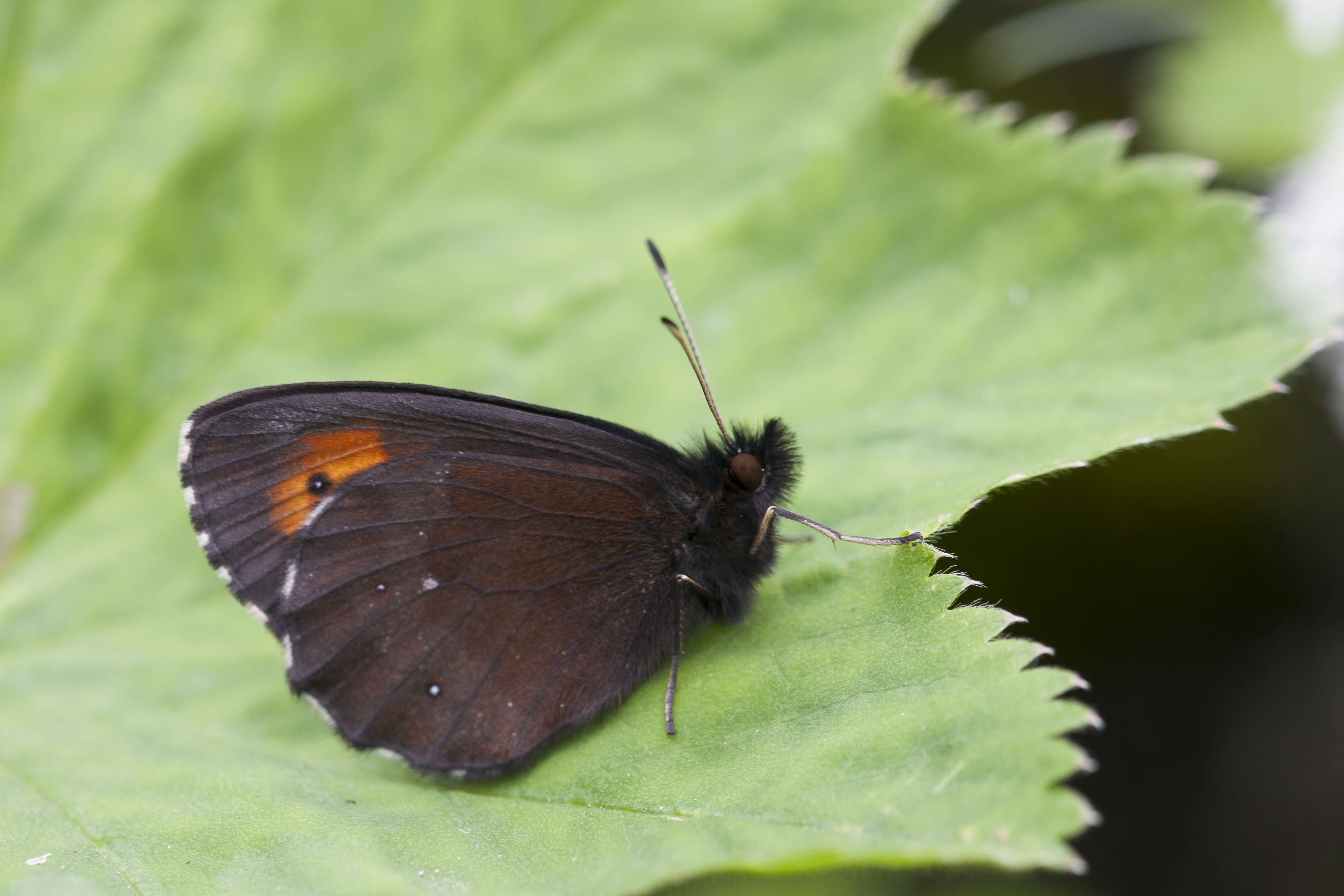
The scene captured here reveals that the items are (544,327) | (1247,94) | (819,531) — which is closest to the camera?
(819,531)

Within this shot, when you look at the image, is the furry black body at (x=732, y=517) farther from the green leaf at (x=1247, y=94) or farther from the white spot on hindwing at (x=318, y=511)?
the green leaf at (x=1247, y=94)

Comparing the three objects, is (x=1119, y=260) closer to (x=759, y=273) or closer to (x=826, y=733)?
(x=759, y=273)

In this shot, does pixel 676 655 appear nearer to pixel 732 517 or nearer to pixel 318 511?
pixel 732 517

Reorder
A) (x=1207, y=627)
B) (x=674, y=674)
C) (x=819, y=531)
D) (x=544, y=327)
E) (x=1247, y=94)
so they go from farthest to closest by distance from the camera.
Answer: (x=1247, y=94)
(x=1207, y=627)
(x=544, y=327)
(x=819, y=531)
(x=674, y=674)

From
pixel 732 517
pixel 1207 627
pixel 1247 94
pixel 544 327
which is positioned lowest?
pixel 1207 627

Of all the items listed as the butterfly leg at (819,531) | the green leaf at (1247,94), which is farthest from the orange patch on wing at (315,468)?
the green leaf at (1247,94)

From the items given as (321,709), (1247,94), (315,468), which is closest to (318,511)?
(315,468)

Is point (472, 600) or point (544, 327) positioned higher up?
point (544, 327)

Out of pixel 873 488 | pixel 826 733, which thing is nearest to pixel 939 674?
pixel 826 733
